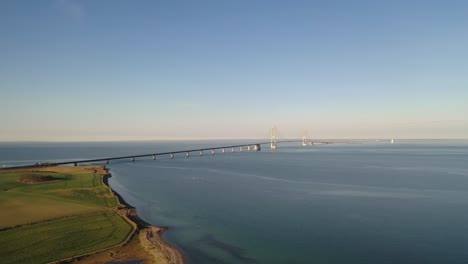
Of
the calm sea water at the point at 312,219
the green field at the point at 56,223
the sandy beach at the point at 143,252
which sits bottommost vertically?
the calm sea water at the point at 312,219

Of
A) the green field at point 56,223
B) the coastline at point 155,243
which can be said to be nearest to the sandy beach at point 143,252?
the coastline at point 155,243

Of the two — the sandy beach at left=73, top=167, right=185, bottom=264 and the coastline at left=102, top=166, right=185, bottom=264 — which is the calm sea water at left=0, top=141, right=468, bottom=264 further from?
the sandy beach at left=73, top=167, right=185, bottom=264

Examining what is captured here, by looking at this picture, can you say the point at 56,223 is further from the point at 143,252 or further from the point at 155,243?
the point at 143,252

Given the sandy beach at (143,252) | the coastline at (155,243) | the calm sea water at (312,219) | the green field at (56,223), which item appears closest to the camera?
the sandy beach at (143,252)

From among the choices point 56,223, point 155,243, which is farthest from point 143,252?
point 56,223

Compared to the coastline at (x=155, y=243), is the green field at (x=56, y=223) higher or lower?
higher

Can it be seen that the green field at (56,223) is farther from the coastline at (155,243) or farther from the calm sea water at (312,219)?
the calm sea water at (312,219)

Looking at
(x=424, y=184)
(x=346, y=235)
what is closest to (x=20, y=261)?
(x=346, y=235)

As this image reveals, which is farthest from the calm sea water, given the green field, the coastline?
the green field

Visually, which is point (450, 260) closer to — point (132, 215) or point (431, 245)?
point (431, 245)
